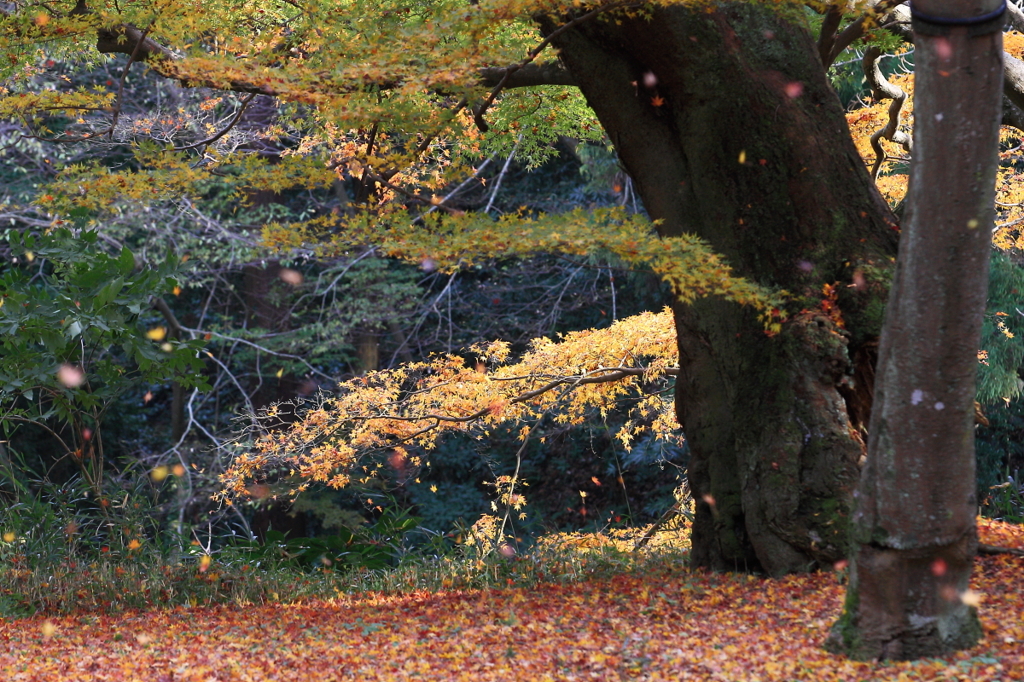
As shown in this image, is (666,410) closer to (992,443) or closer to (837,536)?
(837,536)

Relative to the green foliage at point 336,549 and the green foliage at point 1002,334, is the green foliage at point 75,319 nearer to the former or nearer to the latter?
the green foliage at point 336,549

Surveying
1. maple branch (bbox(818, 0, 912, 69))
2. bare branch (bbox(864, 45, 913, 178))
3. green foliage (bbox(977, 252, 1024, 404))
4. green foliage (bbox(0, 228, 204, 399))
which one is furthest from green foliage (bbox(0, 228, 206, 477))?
green foliage (bbox(977, 252, 1024, 404))

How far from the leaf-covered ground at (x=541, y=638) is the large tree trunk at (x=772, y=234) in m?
0.41

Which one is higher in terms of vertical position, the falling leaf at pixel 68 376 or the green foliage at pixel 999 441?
the falling leaf at pixel 68 376

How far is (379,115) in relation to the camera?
407 cm

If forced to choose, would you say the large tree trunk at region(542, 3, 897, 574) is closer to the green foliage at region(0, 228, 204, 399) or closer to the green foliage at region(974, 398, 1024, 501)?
the green foliage at region(0, 228, 204, 399)

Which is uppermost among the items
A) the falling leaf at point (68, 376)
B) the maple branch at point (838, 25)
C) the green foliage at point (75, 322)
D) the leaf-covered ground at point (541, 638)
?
the maple branch at point (838, 25)

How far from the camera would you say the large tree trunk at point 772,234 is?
4.62m

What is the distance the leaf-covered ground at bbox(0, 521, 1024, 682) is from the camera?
11.0ft

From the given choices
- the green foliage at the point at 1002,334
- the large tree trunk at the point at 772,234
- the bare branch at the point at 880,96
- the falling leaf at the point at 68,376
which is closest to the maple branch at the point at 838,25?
the large tree trunk at the point at 772,234

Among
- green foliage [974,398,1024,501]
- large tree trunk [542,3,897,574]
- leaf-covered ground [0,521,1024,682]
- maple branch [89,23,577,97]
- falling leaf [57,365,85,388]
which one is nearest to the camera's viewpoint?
leaf-covered ground [0,521,1024,682]

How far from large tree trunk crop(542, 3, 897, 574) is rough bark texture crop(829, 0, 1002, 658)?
4.20ft

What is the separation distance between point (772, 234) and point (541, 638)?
2322 mm

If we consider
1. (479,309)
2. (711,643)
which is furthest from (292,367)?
(711,643)
